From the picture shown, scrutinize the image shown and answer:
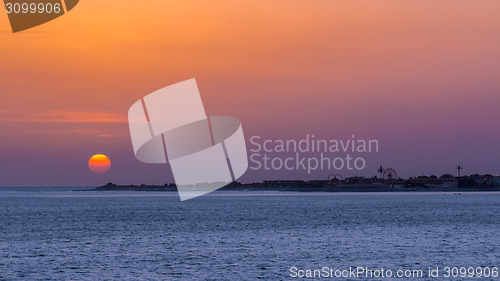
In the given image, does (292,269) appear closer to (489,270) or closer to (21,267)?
(489,270)

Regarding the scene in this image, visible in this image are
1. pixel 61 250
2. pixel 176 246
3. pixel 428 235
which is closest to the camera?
pixel 61 250

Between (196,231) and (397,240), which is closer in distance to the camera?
(397,240)

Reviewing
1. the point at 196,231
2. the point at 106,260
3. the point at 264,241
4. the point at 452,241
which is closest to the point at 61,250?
the point at 106,260

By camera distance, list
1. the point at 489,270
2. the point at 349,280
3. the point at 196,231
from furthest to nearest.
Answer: the point at 196,231 → the point at 489,270 → the point at 349,280

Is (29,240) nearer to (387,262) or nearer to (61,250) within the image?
(61,250)

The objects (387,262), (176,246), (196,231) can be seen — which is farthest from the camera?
(196,231)

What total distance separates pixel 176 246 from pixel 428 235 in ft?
112

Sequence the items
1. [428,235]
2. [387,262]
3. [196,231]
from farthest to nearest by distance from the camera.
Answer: [196,231]
[428,235]
[387,262]

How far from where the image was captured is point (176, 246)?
70.8 metres

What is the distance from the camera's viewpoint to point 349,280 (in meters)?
47.3

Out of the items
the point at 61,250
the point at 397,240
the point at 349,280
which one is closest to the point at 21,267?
the point at 61,250

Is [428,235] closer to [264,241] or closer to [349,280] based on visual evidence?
[264,241]

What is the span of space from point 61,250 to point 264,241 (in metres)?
22.5

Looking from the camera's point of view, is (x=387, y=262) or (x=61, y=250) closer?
(x=387, y=262)
